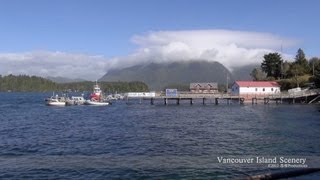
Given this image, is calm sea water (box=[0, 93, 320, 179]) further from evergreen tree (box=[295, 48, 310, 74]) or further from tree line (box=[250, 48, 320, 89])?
evergreen tree (box=[295, 48, 310, 74])

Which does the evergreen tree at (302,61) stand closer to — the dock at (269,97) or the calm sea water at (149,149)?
the dock at (269,97)

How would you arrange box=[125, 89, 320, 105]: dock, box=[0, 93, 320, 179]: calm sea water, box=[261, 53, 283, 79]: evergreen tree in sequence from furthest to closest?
box=[261, 53, 283, 79]: evergreen tree
box=[125, 89, 320, 105]: dock
box=[0, 93, 320, 179]: calm sea water

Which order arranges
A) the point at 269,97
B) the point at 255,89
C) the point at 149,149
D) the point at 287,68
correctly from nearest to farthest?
1. the point at 149,149
2. the point at 269,97
3. the point at 255,89
4. the point at 287,68

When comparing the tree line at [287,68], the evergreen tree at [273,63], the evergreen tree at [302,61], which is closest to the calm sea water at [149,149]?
the tree line at [287,68]

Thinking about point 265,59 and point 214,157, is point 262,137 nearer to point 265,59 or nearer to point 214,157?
point 214,157

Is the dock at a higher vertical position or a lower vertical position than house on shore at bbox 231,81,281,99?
lower

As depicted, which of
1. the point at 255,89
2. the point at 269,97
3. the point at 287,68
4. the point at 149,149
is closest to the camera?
the point at 149,149

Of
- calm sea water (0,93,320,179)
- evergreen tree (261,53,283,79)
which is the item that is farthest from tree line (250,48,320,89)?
calm sea water (0,93,320,179)

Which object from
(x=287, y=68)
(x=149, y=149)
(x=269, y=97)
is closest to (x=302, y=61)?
(x=287, y=68)

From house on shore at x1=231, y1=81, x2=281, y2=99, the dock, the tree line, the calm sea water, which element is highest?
the tree line

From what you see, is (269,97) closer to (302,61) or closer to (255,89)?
(255,89)

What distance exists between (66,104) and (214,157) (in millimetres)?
112015

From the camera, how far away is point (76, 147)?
44406 mm

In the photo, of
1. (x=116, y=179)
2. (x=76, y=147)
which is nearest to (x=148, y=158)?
(x=116, y=179)
